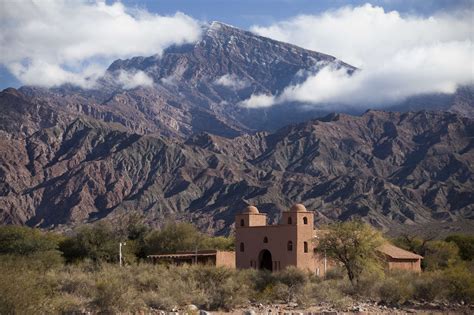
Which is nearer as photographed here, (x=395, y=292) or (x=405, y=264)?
(x=395, y=292)

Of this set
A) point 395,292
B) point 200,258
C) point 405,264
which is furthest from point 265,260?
point 395,292

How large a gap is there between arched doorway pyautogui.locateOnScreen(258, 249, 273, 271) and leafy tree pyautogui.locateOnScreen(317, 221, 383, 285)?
637 inches

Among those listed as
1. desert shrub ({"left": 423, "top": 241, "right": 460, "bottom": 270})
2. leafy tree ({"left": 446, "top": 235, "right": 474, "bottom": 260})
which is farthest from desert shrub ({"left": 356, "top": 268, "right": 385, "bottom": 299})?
leafy tree ({"left": 446, "top": 235, "right": 474, "bottom": 260})

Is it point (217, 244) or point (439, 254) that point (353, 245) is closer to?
point (439, 254)

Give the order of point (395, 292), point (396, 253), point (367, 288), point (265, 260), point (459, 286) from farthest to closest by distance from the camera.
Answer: point (265, 260) → point (396, 253) → point (367, 288) → point (395, 292) → point (459, 286)

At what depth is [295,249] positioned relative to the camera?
63.4m

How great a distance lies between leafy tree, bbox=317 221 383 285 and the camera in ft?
162

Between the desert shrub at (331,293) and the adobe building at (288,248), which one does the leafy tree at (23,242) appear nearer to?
the adobe building at (288,248)

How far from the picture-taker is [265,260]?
6769 cm

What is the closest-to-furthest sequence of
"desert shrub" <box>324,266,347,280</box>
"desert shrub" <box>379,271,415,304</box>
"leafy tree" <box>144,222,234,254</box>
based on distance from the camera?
1. "desert shrub" <box>379,271,415,304</box>
2. "desert shrub" <box>324,266,347,280</box>
3. "leafy tree" <box>144,222,234,254</box>

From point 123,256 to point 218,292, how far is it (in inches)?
1367

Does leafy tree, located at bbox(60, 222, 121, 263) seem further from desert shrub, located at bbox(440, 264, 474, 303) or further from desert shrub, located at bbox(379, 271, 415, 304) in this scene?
desert shrub, located at bbox(440, 264, 474, 303)

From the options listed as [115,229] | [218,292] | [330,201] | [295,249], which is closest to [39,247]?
[115,229]

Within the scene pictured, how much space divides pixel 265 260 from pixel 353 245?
62.2ft
